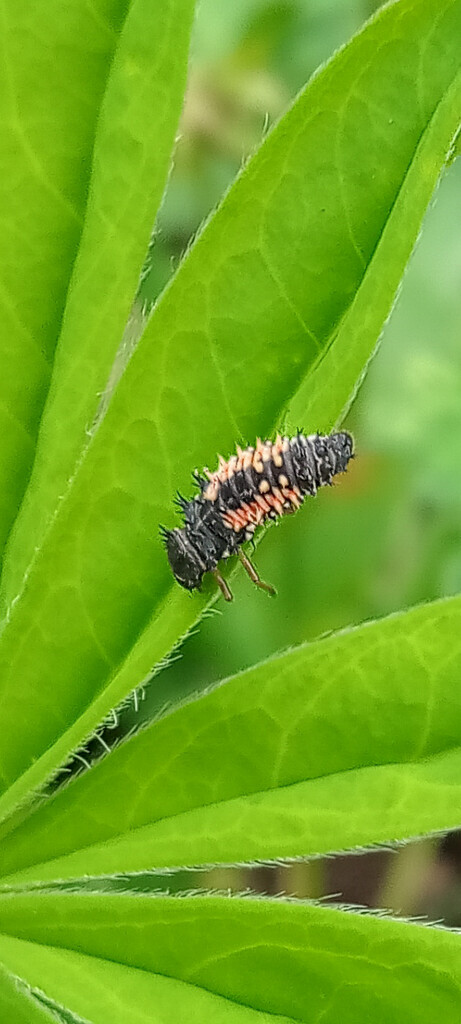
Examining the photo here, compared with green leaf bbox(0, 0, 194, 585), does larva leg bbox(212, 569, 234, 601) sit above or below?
below

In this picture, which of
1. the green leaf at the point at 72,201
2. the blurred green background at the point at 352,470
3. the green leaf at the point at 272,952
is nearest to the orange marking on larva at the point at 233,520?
the green leaf at the point at 72,201

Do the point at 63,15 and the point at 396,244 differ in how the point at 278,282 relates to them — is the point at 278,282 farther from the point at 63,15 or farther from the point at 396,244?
the point at 63,15

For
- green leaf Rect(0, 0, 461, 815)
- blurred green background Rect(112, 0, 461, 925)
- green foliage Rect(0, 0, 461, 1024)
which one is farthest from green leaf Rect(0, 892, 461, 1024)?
blurred green background Rect(112, 0, 461, 925)

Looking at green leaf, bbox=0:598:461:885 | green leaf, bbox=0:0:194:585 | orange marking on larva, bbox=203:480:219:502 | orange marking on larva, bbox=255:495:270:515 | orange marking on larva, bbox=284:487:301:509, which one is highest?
green leaf, bbox=0:0:194:585

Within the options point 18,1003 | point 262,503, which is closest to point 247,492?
point 262,503

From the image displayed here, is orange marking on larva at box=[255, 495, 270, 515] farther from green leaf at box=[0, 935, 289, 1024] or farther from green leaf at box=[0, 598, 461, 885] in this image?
green leaf at box=[0, 935, 289, 1024]

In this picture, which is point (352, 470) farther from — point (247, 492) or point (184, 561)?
point (184, 561)
